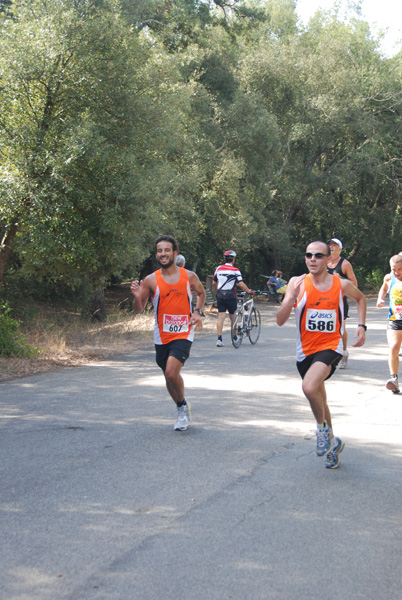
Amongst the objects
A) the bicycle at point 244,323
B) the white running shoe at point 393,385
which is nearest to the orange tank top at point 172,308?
the white running shoe at point 393,385

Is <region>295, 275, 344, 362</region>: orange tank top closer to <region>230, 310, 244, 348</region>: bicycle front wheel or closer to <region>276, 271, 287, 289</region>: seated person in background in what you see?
<region>230, 310, 244, 348</region>: bicycle front wheel

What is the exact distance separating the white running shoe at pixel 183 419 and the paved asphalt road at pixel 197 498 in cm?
8

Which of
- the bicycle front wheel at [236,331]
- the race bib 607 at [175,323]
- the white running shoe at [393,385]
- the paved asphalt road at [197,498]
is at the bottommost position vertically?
the paved asphalt road at [197,498]

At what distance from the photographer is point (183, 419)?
689cm

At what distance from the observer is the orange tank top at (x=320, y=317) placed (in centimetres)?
569

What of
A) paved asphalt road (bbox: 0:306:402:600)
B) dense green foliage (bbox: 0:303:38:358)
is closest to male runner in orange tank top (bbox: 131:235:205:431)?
paved asphalt road (bbox: 0:306:402:600)

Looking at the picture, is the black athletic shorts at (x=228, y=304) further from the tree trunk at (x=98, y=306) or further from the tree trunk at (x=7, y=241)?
the tree trunk at (x=98, y=306)

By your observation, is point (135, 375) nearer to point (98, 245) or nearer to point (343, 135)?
point (98, 245)

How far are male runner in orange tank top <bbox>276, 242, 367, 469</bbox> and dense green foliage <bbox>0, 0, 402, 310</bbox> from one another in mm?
7354

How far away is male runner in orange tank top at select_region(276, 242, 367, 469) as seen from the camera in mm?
5602

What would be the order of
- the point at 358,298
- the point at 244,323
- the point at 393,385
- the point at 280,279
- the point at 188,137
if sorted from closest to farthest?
the point at 358,298, the point at 393,385, the point at 244,323, the point at 188,137, the point at 280,279

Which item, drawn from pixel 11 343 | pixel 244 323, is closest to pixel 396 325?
pixel 244 323

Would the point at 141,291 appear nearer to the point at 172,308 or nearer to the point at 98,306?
the point at 172,308

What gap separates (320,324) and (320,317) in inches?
2.4
